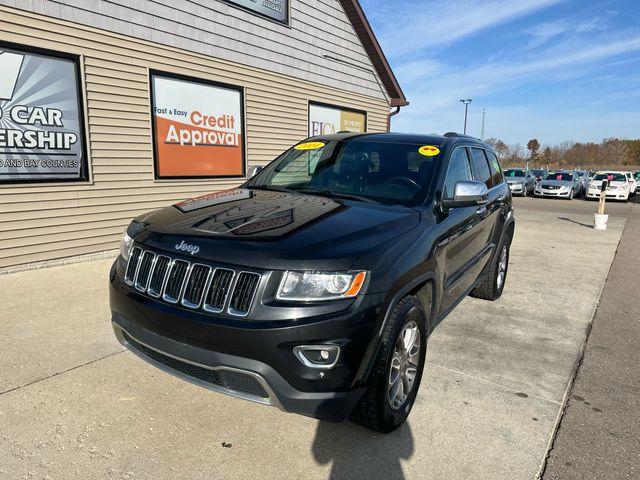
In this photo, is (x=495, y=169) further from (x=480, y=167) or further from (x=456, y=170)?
(x=456, y=170)

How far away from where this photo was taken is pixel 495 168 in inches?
208

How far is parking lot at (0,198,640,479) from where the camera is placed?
95.2 inches

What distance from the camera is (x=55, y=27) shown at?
5.98 m

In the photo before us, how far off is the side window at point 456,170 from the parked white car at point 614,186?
22196 millimetres

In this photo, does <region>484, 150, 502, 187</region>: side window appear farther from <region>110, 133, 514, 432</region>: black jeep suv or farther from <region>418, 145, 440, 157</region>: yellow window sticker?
<region>110, 133, 514, 432</region>: black jeep suv

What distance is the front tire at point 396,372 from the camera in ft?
7.94

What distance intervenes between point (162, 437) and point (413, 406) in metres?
1.52

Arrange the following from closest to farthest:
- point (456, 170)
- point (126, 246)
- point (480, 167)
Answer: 1. point (126, 246)
2. point (456, 170)
3. point (480, 167)

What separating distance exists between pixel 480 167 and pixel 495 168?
0.81 metres

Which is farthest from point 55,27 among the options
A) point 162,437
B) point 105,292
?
point 162,437

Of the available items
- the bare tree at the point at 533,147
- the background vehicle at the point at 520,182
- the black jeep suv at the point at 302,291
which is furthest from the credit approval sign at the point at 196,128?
the bare tree at the point at 533,147

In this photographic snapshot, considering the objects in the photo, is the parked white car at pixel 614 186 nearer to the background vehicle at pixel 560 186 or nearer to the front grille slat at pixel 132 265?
the background vehicle at pixel 560 186

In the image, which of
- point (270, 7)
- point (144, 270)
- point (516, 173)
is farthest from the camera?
point (516, 173)

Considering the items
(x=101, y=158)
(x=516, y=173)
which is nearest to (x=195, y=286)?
(x=101, y=158)
